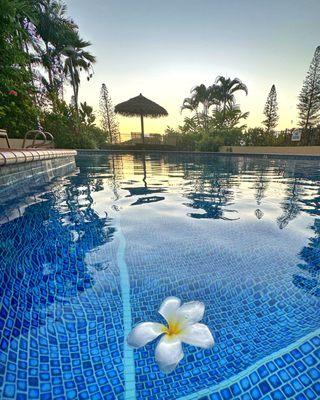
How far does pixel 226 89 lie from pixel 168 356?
2738 cm

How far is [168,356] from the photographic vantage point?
941mm

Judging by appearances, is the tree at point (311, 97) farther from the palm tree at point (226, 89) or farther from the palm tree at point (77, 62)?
the palm tree at point (77, 62)

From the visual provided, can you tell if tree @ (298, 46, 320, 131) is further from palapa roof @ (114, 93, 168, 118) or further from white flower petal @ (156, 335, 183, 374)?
white flower petal @ (156, 335, 183, 374)

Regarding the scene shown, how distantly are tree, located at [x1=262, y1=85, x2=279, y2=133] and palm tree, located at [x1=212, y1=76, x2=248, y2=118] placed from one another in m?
7.67

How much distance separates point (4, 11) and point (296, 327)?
8089mm

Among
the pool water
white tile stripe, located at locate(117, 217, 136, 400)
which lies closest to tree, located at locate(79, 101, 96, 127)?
the pool water

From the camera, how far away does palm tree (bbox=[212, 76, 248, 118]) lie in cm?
2345

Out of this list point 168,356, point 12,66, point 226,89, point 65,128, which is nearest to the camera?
point 168,356

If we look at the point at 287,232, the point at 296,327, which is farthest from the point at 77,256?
the point at 287,232

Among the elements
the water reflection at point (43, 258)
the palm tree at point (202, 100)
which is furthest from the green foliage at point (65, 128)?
the palm tree at point (202, 100)

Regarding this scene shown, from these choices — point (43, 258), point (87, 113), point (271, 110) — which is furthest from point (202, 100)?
point (43, 258)

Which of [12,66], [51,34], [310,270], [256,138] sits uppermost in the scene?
[51,34]

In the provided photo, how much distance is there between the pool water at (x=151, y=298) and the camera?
3.12 feet

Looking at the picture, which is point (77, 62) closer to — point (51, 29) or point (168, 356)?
point (51, 29)
